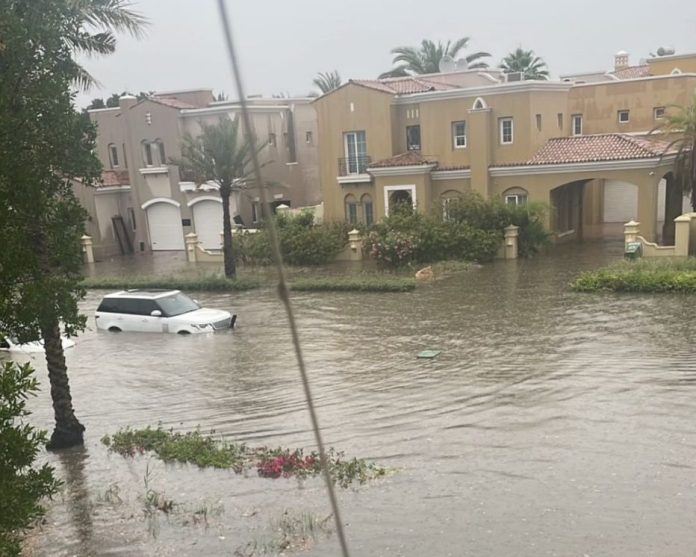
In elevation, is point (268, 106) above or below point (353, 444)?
above

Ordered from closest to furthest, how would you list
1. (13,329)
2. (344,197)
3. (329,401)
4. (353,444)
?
(13,329) < (353,444) < (329,401) < (344,197)

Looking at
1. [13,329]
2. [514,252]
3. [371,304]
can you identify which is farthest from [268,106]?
[13,329]

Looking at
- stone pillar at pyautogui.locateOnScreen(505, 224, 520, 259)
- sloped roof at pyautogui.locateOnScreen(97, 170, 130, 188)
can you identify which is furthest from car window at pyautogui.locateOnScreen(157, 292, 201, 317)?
sloped roof at pyautogui.locateOnScreen(97, 170, 130, 188)

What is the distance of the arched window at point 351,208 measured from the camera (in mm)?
37312

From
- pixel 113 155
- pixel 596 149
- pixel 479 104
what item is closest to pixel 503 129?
pixel 479 104

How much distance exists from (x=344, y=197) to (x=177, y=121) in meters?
10.9

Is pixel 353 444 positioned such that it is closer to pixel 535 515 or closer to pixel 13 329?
pixel 535 515

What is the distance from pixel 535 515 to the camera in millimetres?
9070

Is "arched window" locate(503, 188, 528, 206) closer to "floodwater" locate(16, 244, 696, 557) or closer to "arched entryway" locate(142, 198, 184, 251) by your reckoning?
"floodwater" locate(16, 244, 696, 557)

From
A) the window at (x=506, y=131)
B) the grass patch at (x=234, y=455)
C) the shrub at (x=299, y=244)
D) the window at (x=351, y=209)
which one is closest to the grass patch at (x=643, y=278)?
the window at (x=506, y=131)

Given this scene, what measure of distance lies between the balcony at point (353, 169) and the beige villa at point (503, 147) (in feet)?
0.17

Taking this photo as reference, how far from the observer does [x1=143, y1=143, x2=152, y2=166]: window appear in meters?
41.9

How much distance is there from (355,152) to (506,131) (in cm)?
765

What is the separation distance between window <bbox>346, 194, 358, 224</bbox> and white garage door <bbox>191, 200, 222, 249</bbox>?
25.8ft
